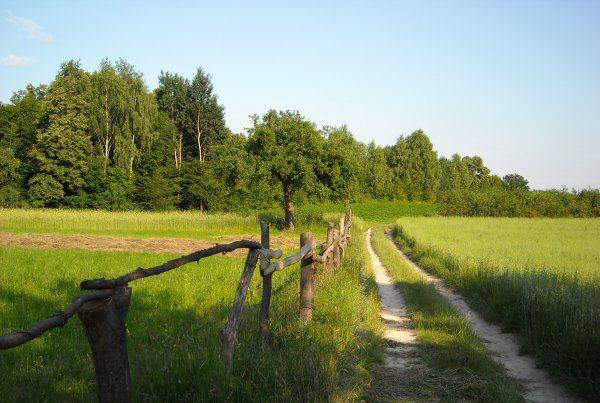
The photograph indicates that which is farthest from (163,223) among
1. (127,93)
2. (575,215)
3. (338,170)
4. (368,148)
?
(368,148)

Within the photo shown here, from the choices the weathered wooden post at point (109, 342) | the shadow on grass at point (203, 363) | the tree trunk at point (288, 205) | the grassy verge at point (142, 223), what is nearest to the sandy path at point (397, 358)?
the shadow on grass at point (203, 363)

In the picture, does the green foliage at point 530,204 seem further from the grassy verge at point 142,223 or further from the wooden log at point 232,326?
the wooden log at point 232,326

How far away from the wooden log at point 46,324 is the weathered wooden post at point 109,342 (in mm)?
64

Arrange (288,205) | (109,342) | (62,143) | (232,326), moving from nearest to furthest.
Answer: (109,342) → (232,326) → (288,205) → (62,143)

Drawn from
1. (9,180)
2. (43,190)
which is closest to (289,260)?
(43,190)

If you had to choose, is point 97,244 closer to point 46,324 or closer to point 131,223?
point 131,223

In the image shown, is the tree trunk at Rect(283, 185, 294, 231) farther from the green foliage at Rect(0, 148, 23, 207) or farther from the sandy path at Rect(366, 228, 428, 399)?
the green foliage at Rect(0, 148, 23, 207)

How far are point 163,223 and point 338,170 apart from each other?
1415cm

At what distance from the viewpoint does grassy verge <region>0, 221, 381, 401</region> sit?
3768 mm

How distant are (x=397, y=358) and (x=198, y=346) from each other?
3.75 metres

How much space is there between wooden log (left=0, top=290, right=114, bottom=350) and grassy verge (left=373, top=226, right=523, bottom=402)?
4264 mm

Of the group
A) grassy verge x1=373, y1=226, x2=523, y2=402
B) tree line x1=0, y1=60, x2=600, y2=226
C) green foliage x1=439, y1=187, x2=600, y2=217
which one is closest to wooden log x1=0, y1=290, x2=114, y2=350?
grassy verge x1=373, y1=226, x2=523, y2=402

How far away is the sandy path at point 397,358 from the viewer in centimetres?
559

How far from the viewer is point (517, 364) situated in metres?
6.88
